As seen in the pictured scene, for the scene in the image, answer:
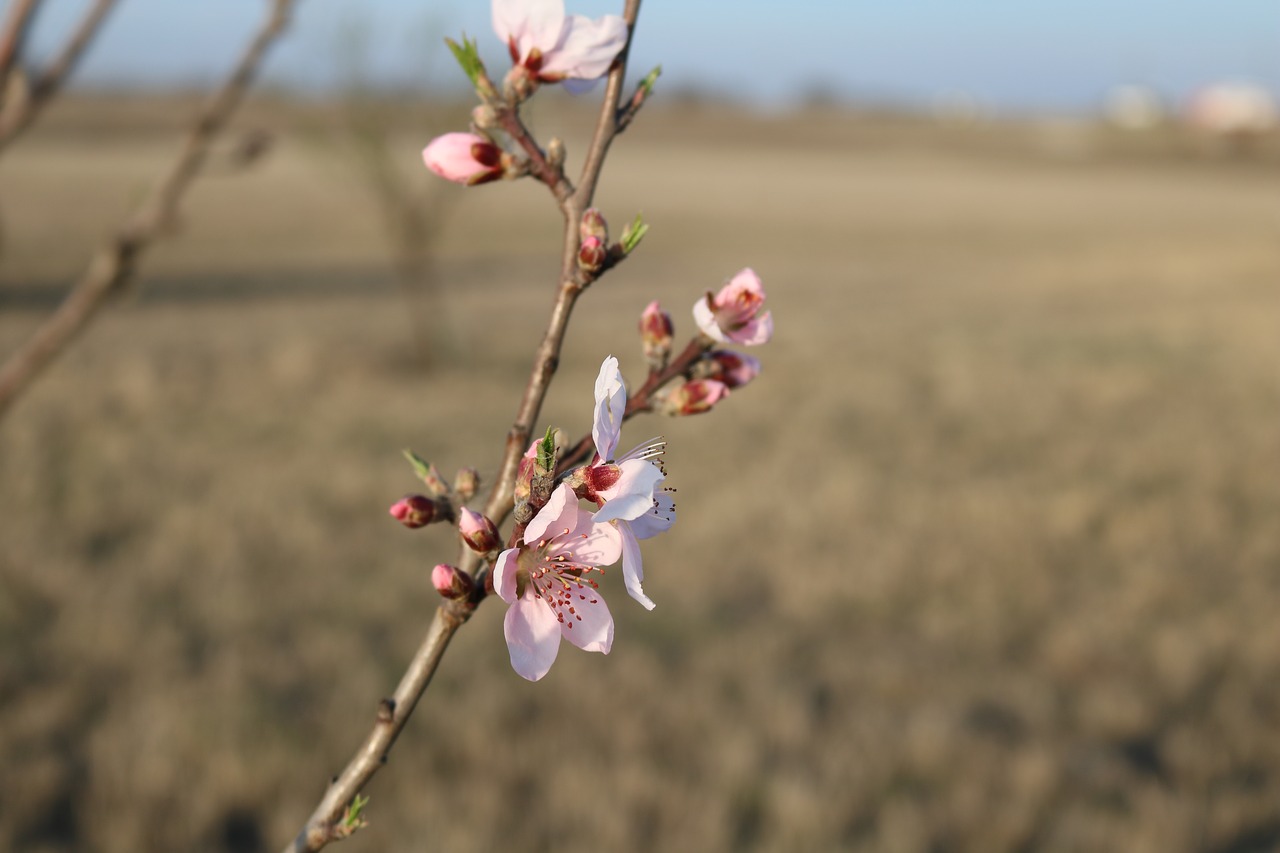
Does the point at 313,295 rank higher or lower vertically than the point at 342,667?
lower

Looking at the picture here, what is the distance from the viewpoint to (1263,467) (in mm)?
9469

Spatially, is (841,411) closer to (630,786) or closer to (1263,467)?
(1263,467)

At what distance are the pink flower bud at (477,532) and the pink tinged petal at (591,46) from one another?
31cm

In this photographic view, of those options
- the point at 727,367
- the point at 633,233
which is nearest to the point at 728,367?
the point at 727,367

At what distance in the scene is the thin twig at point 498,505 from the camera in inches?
28.4

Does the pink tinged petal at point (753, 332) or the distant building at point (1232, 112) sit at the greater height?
the pink tinged petal at point (753, 332)

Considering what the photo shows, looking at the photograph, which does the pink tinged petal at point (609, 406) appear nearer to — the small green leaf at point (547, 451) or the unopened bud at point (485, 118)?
the small green leaf at point (547, 451)

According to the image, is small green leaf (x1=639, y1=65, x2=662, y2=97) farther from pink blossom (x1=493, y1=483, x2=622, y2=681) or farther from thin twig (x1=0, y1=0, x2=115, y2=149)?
thin twig (x1=0, y1=0, x2=115, y2=149)

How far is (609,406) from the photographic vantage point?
66cm

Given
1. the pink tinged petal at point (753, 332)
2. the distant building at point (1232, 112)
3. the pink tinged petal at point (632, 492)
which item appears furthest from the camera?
the distant building at point (1232, 112)

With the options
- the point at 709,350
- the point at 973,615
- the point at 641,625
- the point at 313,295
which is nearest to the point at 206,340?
the point at 313,295

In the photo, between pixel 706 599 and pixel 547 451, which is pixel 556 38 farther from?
pixel 706 599

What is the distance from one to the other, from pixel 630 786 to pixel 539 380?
12.5 ft

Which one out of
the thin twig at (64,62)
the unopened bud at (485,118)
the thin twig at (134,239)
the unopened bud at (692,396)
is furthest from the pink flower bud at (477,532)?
the thin twig at (64,62)
